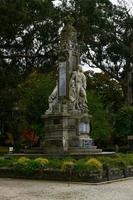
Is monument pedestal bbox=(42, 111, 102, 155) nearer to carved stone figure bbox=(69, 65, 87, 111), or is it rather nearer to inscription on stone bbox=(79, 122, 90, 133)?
inscription on stone bbox=(79, 122, 90, 133)

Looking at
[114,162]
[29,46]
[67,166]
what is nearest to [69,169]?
[67,166]

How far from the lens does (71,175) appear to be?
17.6m

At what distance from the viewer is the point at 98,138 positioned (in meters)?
47.0

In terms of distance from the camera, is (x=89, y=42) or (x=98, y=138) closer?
(x=98, y=138)

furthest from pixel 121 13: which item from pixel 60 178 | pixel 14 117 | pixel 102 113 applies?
pixel 60 178

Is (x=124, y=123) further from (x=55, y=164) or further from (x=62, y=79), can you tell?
(x=55, y=164)

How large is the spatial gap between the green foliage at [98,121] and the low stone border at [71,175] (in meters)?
25.5

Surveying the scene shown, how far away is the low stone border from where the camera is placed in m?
17.2

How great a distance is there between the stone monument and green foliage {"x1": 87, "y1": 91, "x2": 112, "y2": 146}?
67.3 ft

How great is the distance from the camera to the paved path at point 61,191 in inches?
522

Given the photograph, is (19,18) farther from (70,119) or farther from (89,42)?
(89,42)

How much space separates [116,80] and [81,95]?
34585 millimetres

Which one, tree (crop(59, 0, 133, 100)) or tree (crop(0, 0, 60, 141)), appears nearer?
tree (crop(0, 0, 60, 141))

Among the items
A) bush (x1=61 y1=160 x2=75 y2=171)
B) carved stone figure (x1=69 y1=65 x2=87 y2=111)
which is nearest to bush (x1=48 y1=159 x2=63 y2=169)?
bush (x1=61 y1=160 x2=75 y2=171)
